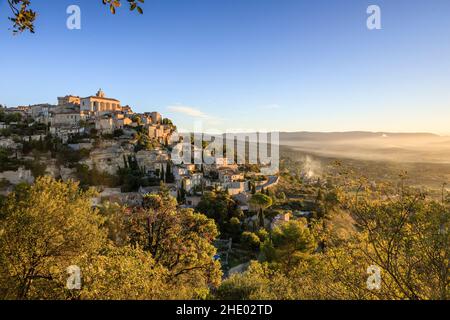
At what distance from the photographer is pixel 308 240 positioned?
790 inches

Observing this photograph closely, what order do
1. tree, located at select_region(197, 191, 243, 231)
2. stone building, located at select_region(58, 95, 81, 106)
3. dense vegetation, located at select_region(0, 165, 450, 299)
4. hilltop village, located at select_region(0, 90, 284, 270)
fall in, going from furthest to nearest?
stone building, located at select_region(58, 95, 81, 106)
hilltop village, located at select_region(0, 90, 284, 270)
tree, located at select_region(197, 191, 243, 231)
dense vegetation, located at select_region(0, 165, 450, 299)

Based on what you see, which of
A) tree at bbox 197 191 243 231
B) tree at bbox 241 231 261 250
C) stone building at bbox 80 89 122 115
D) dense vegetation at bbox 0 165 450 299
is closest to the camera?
dense vegetation at bbox 0 165 450 299

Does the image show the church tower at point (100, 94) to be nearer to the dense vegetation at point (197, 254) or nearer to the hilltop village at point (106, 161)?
the hilltop village at point (106, 161)

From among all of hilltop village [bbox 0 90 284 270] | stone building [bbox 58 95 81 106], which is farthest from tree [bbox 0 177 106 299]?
stone building [bbox 58 95 81 106]

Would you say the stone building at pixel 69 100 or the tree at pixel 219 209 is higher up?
the stone building at pixel 69 100

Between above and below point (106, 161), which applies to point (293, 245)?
below

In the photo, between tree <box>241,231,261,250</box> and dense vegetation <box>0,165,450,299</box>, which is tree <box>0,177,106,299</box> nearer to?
dense vegetation <box>0,165,450,299</box>

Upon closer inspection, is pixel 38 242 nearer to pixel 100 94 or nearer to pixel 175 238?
pixel 175 238

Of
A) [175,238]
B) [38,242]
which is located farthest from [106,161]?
[38,242]

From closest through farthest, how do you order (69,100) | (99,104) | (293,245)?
(293,245) → (99,104) → (69,100)

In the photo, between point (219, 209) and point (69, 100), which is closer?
point (219, 209)

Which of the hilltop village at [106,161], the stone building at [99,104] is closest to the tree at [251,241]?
the hilltop village at [106,161]

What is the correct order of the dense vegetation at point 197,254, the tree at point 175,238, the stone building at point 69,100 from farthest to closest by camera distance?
the stone building at point 69,100, the tree at point 175,238, the dense vegetation at point 197,254

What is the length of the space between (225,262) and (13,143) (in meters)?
52.1
